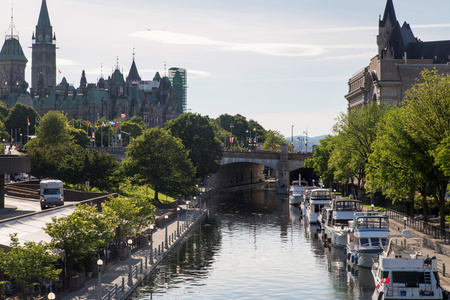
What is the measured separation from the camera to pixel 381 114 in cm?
10288

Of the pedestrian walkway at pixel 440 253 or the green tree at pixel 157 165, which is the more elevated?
the green tree at pixel 157 165

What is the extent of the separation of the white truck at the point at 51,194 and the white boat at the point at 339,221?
101 feet

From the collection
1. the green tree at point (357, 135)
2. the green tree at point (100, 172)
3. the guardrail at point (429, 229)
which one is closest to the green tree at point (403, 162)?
the guardrail at point (429, 229)

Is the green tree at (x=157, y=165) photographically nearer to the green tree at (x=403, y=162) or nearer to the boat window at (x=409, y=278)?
the green tree at (x=403, y=162)

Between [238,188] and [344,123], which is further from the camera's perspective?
[238,188]

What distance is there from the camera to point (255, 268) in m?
60.0

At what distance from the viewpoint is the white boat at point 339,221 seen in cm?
7112

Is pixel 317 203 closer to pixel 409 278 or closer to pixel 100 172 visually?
pixel 100 172

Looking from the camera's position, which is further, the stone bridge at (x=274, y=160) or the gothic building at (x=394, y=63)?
the stone bridge at (x=274, y=160)

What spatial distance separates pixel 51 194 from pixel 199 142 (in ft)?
217

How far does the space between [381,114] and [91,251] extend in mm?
67389

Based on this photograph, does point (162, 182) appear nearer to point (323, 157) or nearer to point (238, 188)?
point (323, 157)

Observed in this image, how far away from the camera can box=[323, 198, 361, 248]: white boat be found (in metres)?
71.1

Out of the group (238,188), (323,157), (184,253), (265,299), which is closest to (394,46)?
(323,157)
